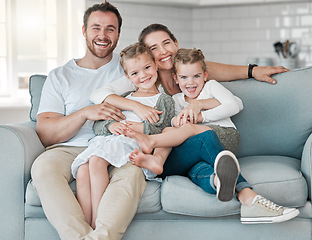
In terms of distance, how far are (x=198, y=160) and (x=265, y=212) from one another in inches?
14.7

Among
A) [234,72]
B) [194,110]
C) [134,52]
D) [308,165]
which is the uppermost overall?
[134,52]

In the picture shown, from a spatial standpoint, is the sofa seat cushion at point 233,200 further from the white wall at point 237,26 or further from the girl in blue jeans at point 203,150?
the white wall at point 237,26

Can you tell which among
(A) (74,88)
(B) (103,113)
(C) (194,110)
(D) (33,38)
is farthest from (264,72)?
(D) (33,38)

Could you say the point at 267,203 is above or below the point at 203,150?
below

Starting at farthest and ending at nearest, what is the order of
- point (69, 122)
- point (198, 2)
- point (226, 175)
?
point (198, 2)
point (69, 122)
point (226, 175)

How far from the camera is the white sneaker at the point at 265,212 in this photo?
1.65 meters

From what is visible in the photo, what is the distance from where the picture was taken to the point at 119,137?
193cm

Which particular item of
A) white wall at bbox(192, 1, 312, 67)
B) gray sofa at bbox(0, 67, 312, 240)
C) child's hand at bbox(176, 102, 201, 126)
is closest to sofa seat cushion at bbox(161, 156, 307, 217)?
gray sofa at bbox(0, 67, 312, 240)

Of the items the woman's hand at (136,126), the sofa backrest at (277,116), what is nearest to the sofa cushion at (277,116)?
the sofa backrest at (277,116)

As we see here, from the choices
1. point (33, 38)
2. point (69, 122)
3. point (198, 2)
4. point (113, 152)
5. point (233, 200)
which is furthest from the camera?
point (198, 2)

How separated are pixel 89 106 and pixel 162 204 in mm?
658

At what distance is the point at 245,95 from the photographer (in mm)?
2352

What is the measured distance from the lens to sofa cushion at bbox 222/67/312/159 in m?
2.27

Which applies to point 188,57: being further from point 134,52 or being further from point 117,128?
point 117,128
